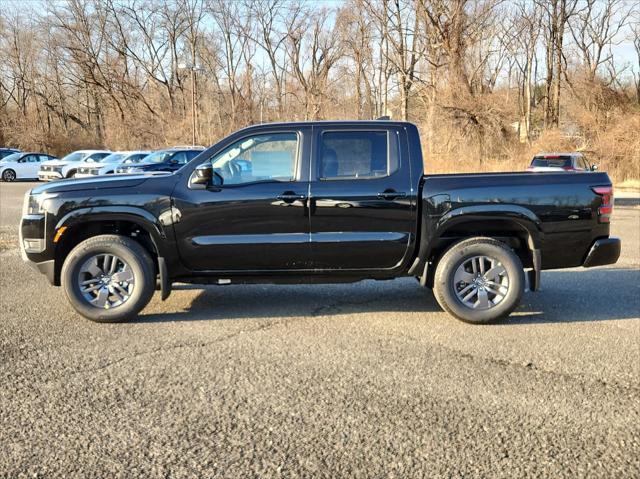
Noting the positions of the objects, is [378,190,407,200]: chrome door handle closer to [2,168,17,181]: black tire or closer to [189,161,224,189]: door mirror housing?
[189,161,224,189]: door mirror housing

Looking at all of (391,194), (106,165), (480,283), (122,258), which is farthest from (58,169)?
(480,283)

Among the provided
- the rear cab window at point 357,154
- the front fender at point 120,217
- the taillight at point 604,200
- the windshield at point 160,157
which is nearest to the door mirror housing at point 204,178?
the front fender at point 120,217

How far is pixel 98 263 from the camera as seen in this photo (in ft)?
18.0

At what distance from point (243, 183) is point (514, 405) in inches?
122

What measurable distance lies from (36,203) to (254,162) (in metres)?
2.13

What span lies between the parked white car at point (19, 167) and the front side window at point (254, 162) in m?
29.0

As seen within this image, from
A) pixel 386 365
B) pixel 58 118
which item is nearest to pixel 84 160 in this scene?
pixel 386 365

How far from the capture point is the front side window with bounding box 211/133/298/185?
547 centimetres

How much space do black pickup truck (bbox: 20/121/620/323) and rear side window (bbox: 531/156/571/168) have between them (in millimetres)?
12388

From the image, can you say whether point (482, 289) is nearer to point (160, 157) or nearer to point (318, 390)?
point (318, 390)

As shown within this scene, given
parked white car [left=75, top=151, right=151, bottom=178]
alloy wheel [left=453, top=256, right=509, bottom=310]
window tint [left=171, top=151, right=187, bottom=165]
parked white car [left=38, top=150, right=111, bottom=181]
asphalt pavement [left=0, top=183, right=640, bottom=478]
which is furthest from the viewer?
parked white car [left=38, top=150, right=111, bottom=181]

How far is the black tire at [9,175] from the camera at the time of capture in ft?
98.1

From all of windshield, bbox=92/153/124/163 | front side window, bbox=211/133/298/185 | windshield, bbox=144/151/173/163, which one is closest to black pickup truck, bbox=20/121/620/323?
front side window, bbox=211/133/298/185

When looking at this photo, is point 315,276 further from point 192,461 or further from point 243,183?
point 192,461
